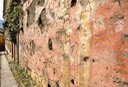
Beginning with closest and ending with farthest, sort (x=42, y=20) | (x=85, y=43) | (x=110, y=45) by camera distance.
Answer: (x=110, y=45), (x=85, y=43), (x=42, y=20)

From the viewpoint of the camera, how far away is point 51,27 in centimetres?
303

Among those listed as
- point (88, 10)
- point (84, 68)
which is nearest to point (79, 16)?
point (88, 10)

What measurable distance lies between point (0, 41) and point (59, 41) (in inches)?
641

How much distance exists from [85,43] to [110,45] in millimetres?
414

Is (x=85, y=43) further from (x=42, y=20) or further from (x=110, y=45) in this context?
(x=42, y=20)

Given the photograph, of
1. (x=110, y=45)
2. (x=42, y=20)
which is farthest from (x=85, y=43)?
(x=42, y=20)

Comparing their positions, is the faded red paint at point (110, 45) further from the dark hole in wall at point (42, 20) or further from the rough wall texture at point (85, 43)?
the dark hole in wall at point (42, 20)

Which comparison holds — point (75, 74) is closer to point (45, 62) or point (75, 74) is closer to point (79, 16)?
point (79, 16)

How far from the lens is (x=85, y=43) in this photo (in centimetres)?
184

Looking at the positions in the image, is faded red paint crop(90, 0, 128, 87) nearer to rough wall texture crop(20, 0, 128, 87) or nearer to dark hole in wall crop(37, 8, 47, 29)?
rough wall texture crop(20, 0, 128, 87)

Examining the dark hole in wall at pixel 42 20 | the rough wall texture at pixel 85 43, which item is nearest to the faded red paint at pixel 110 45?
the rough wall texture at pixel 85 43

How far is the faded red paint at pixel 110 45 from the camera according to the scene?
52.1 inches

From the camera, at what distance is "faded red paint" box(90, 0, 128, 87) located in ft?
4.34

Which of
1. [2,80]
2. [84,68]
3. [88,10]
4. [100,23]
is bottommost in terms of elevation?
[2,80]
